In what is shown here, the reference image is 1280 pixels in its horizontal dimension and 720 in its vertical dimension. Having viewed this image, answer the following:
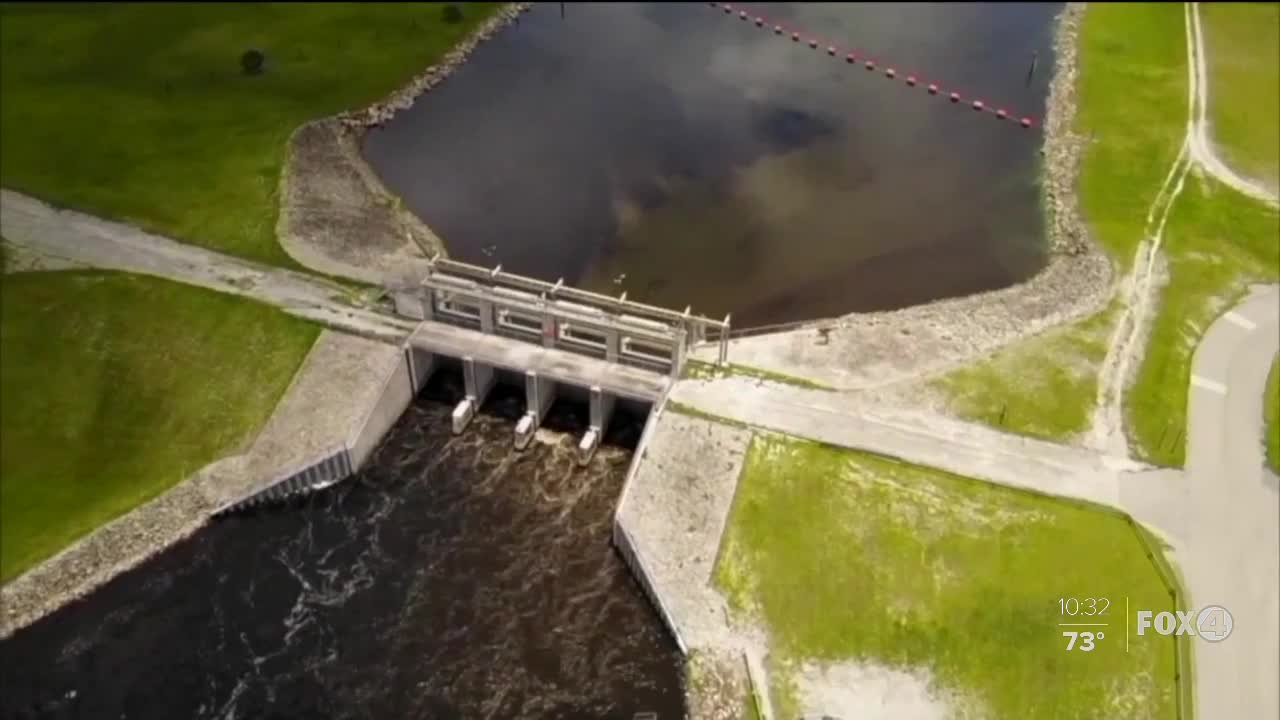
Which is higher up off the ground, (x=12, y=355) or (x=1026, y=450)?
(x=12, y=355)

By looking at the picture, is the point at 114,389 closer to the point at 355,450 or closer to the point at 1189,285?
the point at 355,450

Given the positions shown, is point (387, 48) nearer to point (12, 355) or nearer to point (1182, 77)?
point (12, 355)

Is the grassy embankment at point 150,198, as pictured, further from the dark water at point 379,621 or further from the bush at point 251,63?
the dark water at point 379,621

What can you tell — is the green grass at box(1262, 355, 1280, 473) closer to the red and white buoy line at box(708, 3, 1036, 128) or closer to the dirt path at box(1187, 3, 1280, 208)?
the dirt path at box(1187, 3, 1280, 208)

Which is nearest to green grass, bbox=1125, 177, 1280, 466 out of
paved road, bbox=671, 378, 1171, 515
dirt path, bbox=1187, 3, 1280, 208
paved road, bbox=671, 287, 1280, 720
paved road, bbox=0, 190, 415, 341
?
paved road, bbox=671, 287, 1280, 720

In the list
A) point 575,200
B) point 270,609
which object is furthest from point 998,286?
point 270,609

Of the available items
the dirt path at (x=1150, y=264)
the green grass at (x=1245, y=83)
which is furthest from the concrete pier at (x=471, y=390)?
the green grass at (x=1245, y=83)
